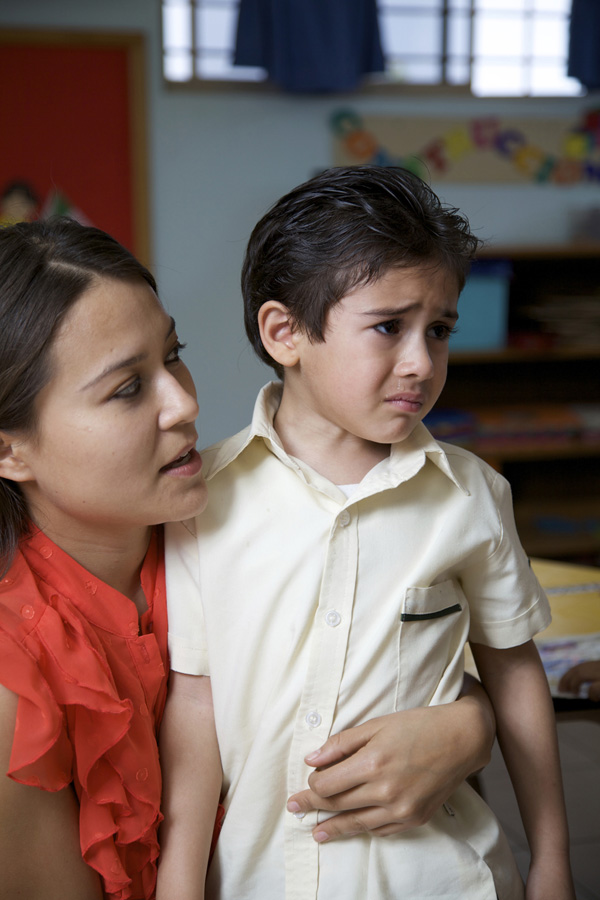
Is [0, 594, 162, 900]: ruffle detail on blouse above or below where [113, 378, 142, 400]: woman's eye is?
below

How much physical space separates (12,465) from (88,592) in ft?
0.54

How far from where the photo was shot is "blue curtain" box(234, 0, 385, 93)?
371cm

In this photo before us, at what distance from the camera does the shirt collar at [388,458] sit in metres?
0.99

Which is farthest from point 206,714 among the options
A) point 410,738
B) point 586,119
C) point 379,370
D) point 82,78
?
point 586,119

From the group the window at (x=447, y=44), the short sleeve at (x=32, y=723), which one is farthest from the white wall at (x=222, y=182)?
the short sleeve at (x=32, y=723)

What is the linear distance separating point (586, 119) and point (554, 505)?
189cm

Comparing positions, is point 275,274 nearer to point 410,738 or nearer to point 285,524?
point 285,524

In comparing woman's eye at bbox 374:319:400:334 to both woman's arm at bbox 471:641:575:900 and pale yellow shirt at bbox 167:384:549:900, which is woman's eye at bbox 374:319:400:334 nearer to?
pale yellow shirt at bbox 167:384:549:900

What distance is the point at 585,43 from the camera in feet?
13.1

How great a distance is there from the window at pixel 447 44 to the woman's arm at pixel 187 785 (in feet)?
11.5

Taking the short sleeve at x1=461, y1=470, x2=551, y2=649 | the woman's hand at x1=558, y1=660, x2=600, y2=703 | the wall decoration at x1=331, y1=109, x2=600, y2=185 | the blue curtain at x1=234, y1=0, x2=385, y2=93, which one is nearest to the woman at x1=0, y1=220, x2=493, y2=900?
the short sleeve at x1=461, y1=470, x2=551, y2=649

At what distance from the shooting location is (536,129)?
4.14 metres

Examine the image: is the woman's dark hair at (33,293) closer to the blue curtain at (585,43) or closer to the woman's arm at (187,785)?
the woman's arm at (187,785)

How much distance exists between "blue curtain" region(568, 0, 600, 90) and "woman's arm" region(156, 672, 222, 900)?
3.92 m
